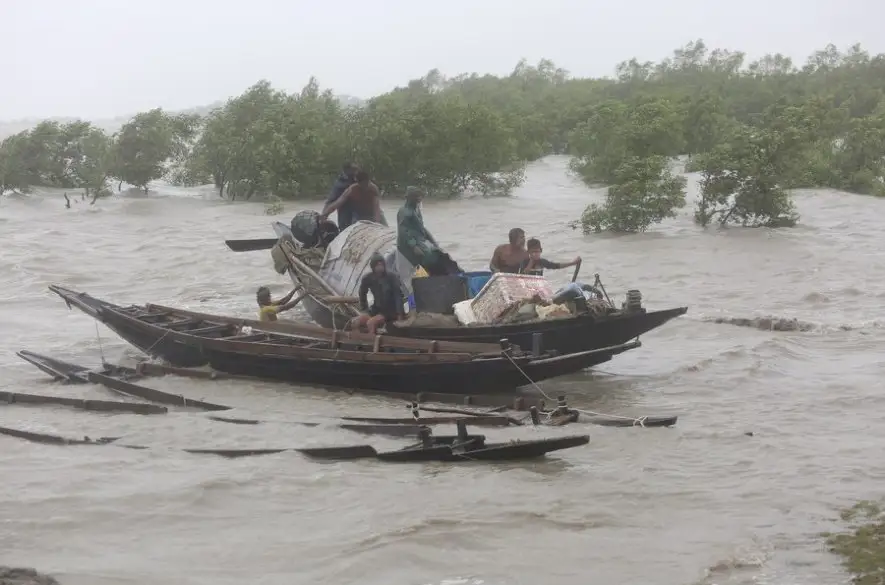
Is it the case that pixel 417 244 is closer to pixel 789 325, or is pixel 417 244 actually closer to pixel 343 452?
pixel 343 452

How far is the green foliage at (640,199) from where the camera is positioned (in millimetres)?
16859

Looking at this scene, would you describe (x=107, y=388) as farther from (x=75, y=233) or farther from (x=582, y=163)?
(x=582, y=163)

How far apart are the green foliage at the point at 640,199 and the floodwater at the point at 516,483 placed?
14.1 ft

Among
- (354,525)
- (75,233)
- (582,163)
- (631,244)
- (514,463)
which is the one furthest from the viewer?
(582,163)

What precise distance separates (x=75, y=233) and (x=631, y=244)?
1144cm

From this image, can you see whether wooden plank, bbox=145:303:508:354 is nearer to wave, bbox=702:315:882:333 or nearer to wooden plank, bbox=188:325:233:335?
wooden plank, bbox=188:325:233:335

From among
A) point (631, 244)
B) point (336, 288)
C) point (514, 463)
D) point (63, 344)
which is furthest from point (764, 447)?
point (631, 244)

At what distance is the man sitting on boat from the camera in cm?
955

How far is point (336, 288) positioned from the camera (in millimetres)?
10789

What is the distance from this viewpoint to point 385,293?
29.8ft

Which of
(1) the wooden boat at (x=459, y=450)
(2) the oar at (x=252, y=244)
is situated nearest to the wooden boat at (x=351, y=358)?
(1) the wooden boat at (x=459, y=450)

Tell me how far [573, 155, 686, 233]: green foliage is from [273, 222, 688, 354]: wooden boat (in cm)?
678

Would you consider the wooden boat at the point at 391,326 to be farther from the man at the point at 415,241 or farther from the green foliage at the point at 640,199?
the green foliage at the point at 640,199

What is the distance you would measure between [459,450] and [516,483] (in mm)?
429
